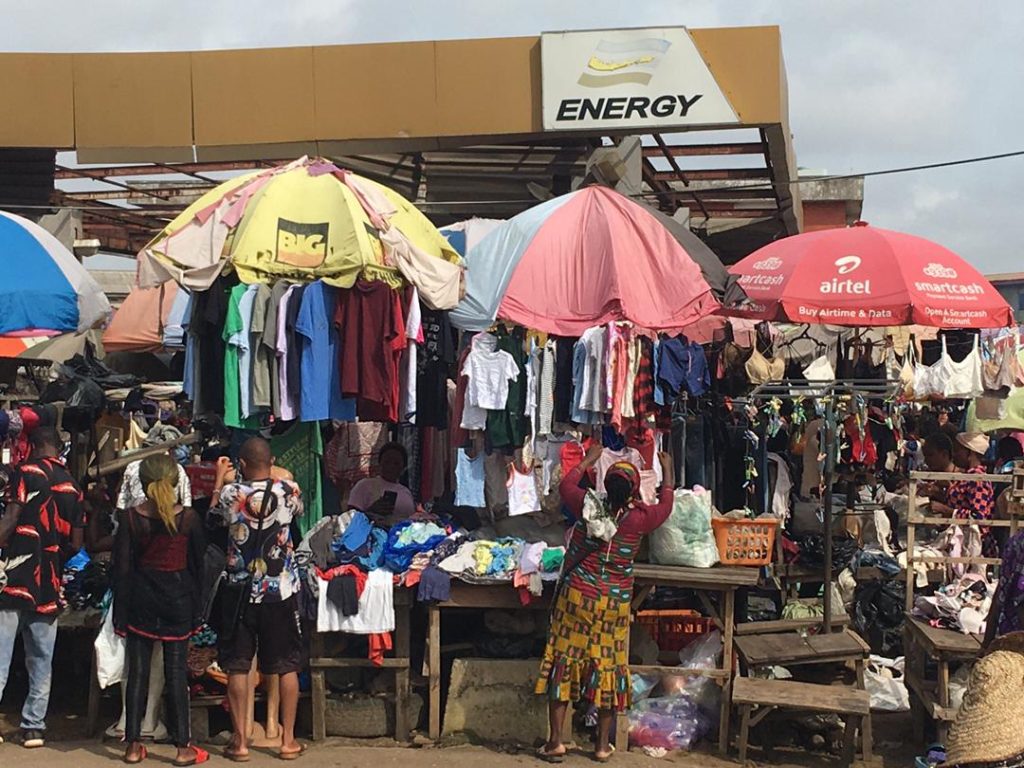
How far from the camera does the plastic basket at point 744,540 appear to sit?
7367mm

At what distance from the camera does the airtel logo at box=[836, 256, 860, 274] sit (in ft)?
24.7

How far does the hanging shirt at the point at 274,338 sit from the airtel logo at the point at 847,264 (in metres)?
3.79

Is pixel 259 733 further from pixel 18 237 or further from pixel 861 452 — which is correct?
pixel 861 452

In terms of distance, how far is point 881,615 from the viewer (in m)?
9.05

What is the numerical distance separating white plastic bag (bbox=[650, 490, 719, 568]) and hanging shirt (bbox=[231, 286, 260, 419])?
287 centimetres

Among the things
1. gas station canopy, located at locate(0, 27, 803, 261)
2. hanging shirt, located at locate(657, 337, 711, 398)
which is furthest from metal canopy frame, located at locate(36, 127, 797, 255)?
hanging shirt, located at locate(657, 337, 711, 398)

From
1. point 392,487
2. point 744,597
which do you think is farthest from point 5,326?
point 744,597

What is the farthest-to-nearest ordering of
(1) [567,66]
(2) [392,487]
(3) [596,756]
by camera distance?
(1) [567,66] → (2) [392,487] → (3) [596,756]

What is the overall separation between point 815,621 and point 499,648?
8.24 feet

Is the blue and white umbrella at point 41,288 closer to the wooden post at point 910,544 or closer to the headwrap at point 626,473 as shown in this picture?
the headwrap at point 626,473

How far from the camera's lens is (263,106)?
12000mm

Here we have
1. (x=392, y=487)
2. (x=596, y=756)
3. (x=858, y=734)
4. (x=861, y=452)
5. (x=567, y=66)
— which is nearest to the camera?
(x=596, y=756)

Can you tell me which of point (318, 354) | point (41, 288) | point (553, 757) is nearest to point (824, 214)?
point (318, 354)

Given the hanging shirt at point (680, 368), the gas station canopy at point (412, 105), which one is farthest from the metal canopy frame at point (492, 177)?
the hanging shirt at point (680, 368)
